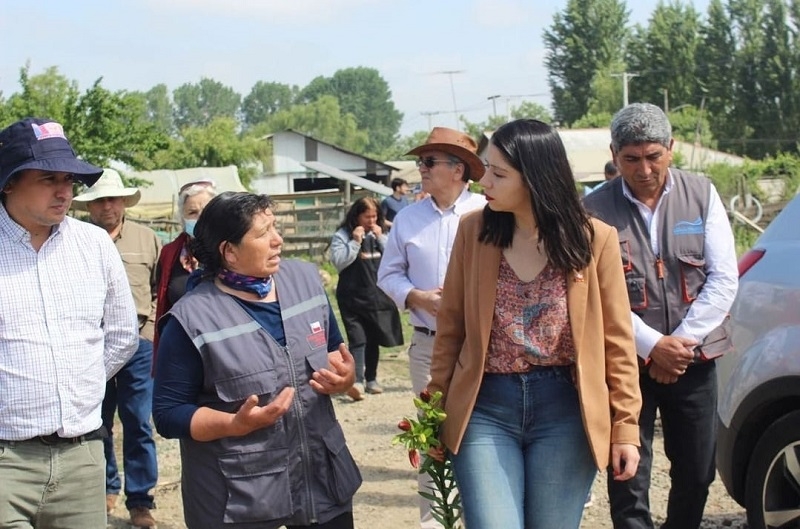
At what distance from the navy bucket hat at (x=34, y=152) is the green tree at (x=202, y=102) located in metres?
181

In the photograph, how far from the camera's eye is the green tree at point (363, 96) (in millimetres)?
192625

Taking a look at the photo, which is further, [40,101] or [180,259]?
[40,101]

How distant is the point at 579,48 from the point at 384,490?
3471 inches

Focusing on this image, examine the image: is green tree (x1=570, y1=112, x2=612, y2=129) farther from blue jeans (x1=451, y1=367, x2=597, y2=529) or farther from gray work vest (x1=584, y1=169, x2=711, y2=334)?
blue jeans (x1=451, y1=367, x2=597, y2=529)

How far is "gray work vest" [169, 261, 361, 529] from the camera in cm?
355

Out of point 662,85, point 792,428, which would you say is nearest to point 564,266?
point 792,428

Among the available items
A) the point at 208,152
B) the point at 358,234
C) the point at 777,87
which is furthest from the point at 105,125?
the point at 777,87

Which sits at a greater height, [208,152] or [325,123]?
[325,123]

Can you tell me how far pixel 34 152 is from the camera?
372 centimetres

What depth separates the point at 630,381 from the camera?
11.8 feet

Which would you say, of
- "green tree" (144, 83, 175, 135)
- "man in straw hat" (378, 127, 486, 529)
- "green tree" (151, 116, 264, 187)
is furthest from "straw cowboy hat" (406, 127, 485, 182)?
"green tree" (144, 83, 175, 135)

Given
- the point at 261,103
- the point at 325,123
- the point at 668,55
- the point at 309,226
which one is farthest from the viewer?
the point at 261,103

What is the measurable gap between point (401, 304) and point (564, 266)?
208cm

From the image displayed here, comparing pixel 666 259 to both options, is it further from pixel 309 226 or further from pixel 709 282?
pixel 309 226
